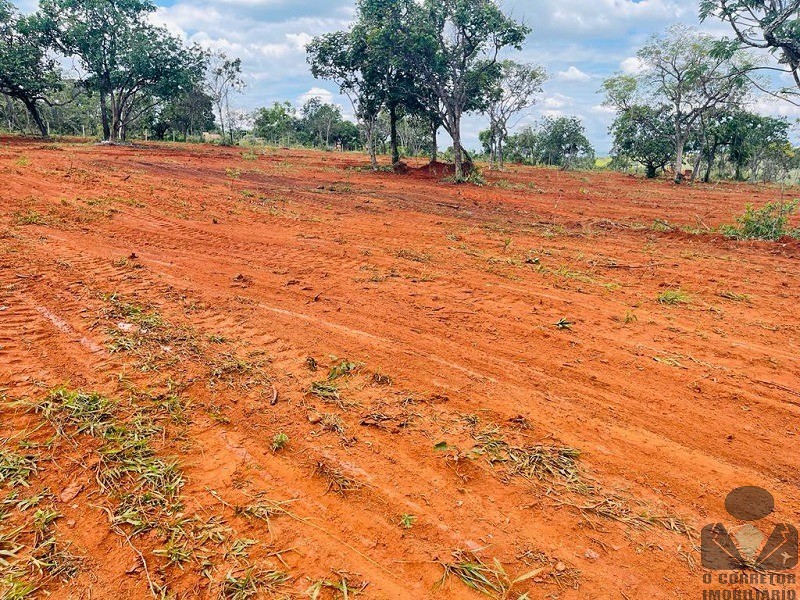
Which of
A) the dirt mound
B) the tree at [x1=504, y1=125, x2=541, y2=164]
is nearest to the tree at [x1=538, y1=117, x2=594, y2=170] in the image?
the tree at [x1=504, y1=125, x2=541, y2=164]

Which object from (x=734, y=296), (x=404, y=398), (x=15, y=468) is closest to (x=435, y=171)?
(x=734, y=296)

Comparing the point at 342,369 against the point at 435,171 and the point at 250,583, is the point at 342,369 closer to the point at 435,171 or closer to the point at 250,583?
the point at 250,583

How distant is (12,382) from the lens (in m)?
2.91

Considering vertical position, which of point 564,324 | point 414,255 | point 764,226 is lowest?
point 564,324

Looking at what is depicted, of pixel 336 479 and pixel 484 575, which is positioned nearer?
pixel 484 575

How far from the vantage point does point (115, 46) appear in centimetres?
2394

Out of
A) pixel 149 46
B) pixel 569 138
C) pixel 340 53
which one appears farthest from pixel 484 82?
pixel 569 138

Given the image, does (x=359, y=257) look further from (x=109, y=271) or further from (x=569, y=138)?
(x=569, y=138)

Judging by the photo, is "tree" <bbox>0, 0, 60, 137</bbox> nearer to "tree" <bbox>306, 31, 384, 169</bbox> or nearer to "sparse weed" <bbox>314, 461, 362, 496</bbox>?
"tree" <bbox>306, 31, 384, 169</bbox>

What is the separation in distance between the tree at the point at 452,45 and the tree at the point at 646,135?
1864 cm

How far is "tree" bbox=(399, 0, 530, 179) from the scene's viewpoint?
1542 cm

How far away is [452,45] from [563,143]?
32169 mm

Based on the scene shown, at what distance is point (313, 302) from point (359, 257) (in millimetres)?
1698

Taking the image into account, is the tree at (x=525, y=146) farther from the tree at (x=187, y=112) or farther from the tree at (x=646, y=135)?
the tree at (x=187, y=112)
